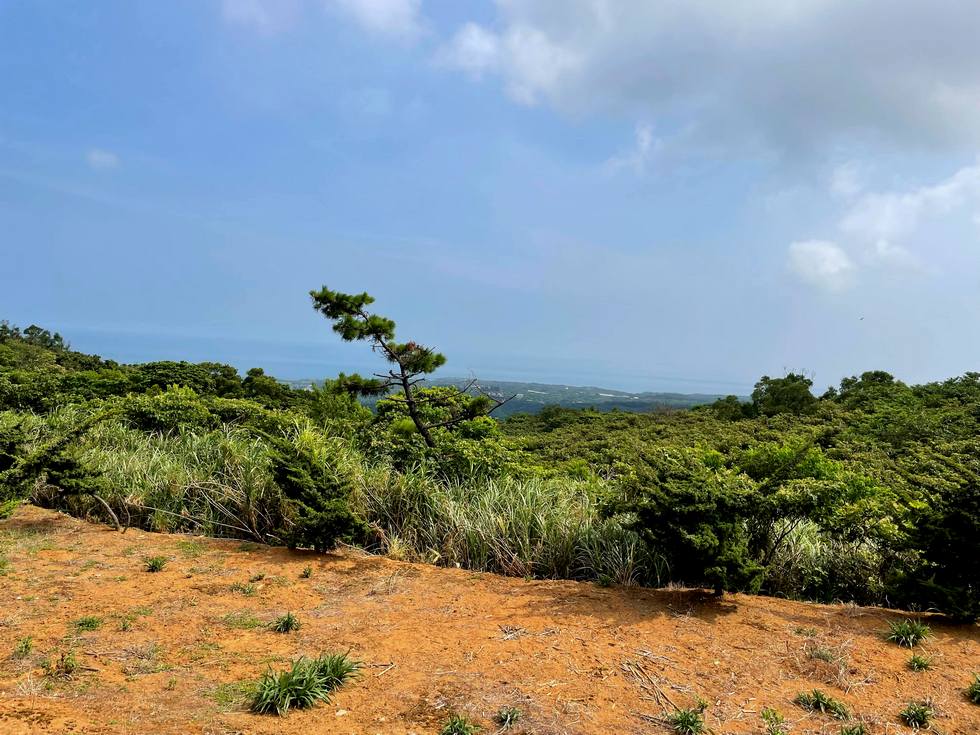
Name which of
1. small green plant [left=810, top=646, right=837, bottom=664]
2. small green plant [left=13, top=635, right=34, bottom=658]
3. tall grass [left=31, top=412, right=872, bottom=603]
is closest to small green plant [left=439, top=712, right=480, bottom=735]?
small green plant [left=810, top=646, right=837, bottom=664]

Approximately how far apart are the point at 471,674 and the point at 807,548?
3.31 m

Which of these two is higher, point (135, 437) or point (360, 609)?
point (135, 437)

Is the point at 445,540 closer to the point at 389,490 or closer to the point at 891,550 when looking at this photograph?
the point at 389,490

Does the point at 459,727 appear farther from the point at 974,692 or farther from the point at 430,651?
the point at 974,692

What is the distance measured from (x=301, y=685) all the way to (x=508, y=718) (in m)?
1.01

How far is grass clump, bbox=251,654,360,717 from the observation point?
2.70 m

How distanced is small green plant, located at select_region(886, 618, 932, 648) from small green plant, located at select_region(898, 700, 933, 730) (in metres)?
0.80

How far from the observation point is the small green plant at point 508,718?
2.65 m

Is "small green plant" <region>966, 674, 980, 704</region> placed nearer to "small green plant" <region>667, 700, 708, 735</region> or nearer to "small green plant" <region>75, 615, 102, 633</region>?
"small green plant" <region>667, 700, 708, 735</region>

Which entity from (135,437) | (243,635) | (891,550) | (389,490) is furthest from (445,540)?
(135,437)

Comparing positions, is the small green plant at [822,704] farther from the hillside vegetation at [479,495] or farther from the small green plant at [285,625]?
the small green plant at [285,625]

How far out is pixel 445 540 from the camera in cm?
535

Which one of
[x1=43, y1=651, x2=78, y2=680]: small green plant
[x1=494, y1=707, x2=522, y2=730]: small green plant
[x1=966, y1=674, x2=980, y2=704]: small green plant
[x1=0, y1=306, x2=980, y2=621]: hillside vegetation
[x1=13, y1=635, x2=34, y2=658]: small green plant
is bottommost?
[x1=13, y1=635, x2=34, y2=658]: small green plant

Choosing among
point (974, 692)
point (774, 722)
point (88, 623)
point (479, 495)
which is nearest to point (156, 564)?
point (88, 623)
